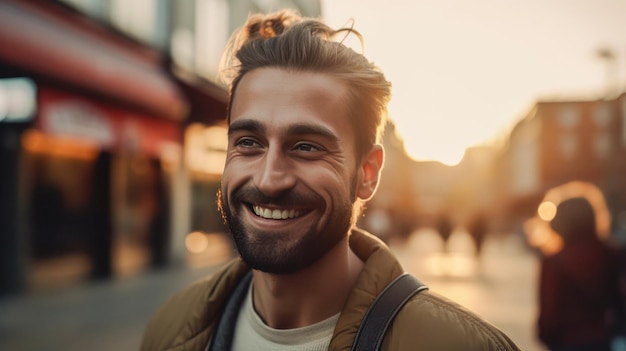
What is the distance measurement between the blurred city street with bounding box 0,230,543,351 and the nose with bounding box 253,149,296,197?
631 cm

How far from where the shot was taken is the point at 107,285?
13906 mm

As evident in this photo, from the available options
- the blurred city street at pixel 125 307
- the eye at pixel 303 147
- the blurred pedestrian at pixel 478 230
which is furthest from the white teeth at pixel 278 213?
the blurred pedestrian at pixel 478 230

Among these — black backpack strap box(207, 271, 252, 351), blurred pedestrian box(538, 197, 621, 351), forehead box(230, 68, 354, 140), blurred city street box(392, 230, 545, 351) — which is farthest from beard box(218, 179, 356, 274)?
blurred city street box(392, 230, 545, 351)

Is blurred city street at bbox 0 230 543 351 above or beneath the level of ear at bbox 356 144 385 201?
beneath

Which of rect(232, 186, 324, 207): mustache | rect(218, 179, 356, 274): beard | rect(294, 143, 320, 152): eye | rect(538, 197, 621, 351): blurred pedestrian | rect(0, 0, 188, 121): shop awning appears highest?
rect(0, 0, 188, 121): shop awning

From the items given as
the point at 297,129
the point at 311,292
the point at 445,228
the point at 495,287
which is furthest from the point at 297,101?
the point at 445,228

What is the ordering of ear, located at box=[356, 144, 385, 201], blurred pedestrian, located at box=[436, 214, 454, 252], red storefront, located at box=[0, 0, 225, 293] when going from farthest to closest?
blurred pedestrian, located at box=[436, 214, 454, 252]
red storefront, located at box=[0, 0, 225, 293]
ear, located at box=[356, 144, 385, 201]

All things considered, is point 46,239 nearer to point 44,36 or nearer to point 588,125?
point 44,36

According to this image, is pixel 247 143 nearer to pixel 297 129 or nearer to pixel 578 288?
pixel 297 129

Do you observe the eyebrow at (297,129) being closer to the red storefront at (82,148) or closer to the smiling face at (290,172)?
the smiling face at (290,172)

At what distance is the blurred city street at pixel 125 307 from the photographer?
816 centimetres

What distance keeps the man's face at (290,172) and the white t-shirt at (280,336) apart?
0.23m

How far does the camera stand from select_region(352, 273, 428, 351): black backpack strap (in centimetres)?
184

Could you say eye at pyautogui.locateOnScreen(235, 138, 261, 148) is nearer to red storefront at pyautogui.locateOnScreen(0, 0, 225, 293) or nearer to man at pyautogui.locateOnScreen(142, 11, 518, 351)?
man at pyautogui.locateOnScreen(142, 11, 518, 351)
